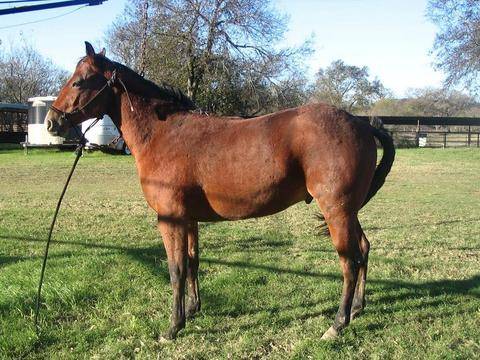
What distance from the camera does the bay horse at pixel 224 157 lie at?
371cm

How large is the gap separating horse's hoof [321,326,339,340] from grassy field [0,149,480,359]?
65 millimetres

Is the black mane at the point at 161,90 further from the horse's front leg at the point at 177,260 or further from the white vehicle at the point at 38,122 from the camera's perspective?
the white vehicle at the point at 38,122

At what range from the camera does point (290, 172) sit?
374 centimetres

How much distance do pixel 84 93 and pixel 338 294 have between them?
3.07 meters

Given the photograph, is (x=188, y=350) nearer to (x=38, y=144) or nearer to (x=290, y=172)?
(x=290, y=172)

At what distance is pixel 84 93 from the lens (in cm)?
402

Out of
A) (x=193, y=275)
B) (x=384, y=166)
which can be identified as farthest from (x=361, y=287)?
(x=193, y=275)

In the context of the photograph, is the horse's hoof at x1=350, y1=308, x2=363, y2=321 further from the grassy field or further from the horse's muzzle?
the horse's muzzle

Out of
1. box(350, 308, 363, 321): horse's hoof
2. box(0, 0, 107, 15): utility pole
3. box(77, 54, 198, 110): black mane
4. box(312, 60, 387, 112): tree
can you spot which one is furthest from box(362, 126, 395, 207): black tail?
box(312, 60, 387, 112): tree

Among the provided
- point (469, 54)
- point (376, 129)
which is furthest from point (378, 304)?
point (469, 54)

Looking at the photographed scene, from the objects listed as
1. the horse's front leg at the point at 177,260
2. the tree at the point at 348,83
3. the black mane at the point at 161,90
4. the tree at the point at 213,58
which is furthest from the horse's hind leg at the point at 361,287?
A: the tree at the point at 348,83

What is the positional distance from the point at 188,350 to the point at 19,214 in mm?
6374

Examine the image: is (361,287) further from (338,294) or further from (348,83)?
(348,83)

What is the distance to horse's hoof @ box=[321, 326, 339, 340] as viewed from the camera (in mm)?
3723
